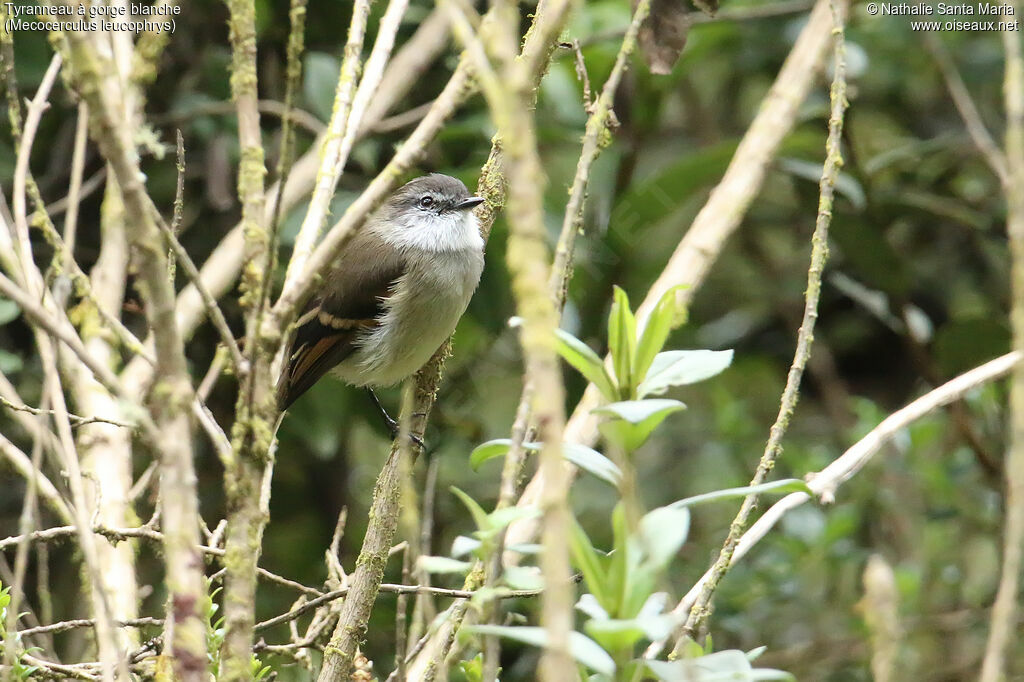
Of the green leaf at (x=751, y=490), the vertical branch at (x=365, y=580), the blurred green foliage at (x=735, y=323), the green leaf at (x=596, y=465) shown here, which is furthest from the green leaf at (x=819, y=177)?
the green leaf at (x=596, y=465)

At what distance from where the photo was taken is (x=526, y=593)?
2.00 metres

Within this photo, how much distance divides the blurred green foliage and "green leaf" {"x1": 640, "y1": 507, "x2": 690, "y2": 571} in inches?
115

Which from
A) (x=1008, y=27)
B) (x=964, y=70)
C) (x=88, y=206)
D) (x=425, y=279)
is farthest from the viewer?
(x=964, y=70)

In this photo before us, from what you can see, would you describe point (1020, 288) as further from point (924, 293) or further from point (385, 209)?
point (924, 293)

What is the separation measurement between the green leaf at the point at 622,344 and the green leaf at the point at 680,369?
0.03 metres

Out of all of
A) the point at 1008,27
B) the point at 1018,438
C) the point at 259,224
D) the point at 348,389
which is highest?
the point at 1008,27

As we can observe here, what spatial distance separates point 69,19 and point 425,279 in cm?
307

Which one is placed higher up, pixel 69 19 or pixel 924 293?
pixel 69 19

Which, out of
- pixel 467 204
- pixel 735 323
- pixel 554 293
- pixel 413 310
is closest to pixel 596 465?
pixel 554 293

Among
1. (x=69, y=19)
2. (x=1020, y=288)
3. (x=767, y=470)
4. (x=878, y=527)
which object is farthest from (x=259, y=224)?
(x=878, y=527)

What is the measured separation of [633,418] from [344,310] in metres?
3.20

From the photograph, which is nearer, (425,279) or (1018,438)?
(1018,438)

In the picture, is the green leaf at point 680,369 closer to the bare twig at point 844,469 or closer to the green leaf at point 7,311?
the bare twig at point 844,469

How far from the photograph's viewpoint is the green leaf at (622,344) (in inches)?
68.7
